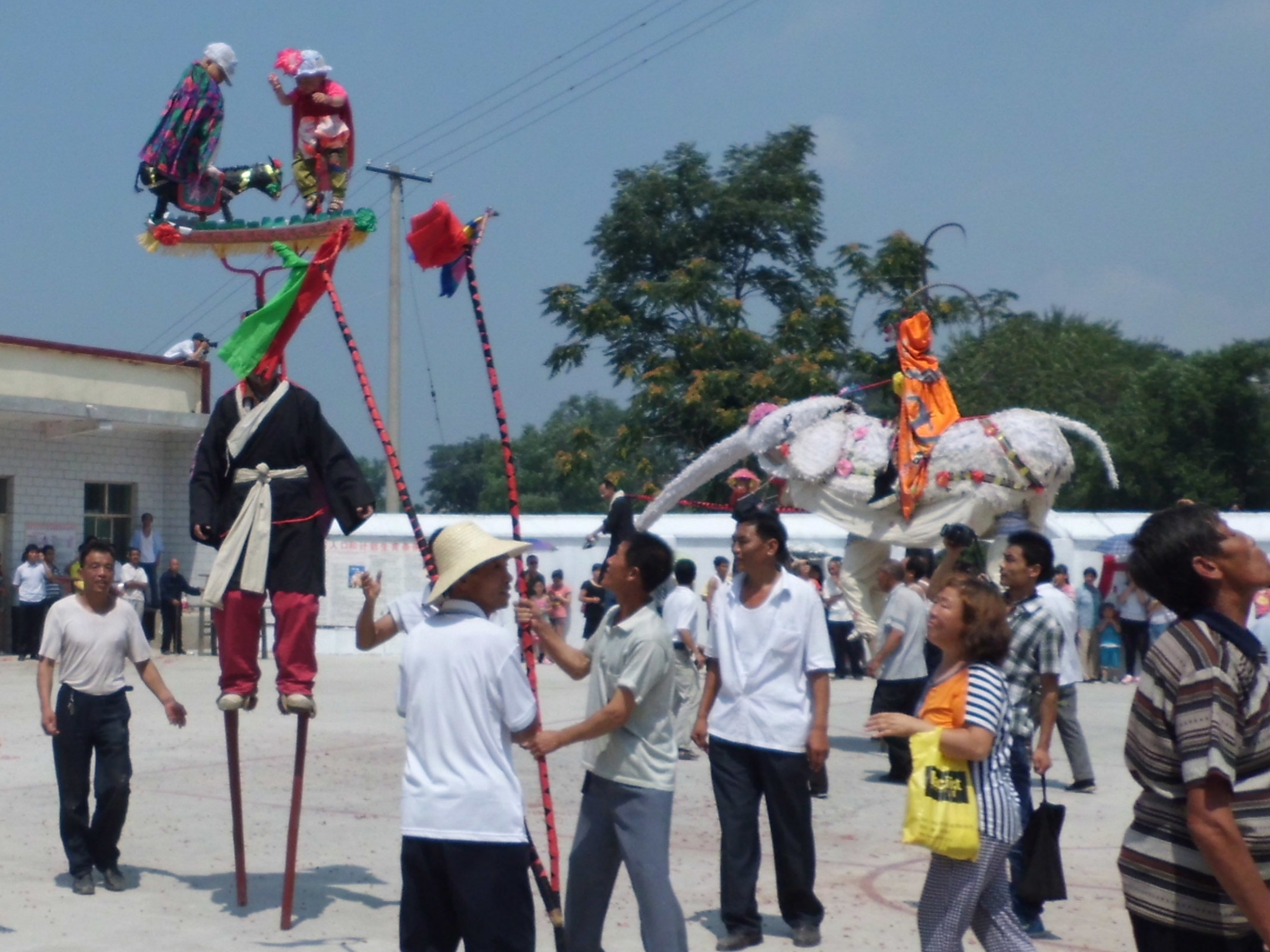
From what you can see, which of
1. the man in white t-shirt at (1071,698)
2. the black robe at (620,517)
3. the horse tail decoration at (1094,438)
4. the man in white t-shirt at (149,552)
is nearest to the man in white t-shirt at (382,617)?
the man in white t-shirt at (1071,698)

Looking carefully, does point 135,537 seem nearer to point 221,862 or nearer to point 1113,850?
point 221,862

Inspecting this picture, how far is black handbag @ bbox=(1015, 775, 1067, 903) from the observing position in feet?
19.3

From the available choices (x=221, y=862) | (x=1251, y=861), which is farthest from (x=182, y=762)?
(x=1251, y=861)

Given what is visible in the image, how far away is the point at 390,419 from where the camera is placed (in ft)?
83.0

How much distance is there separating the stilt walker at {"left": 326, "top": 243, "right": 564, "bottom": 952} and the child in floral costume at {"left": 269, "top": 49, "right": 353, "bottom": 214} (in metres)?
0.71

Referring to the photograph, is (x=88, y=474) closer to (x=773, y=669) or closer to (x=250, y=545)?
(x=250, y=545)

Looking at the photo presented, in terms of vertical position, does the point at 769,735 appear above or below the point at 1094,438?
below

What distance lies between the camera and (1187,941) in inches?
128

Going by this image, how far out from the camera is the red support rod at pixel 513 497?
5578 mm

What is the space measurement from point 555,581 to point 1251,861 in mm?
18125

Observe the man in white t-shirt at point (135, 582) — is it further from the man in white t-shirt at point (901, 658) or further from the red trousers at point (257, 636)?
the red trousers at point (257, 636)

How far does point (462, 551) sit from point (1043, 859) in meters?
2.74

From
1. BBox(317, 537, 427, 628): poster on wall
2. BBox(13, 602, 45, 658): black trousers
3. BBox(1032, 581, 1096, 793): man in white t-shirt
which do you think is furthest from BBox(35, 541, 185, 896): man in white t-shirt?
BBox(317, 537, 427, 628): poster on wall

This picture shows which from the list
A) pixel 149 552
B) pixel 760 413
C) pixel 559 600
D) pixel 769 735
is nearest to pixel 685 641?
pixel 760 413
